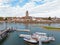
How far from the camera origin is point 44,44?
109ft

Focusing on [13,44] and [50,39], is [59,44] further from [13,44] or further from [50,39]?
[13,44]

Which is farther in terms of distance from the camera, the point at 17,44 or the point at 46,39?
→ the point at 46,39

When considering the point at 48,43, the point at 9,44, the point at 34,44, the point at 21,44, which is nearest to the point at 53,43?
the point at 48,43

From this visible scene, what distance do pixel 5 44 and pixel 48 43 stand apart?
949 cm

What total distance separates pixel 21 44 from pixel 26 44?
1.12 metres

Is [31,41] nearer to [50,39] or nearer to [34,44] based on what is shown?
[34,44]

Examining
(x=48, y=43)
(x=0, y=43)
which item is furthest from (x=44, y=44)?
(x=0, y=43)

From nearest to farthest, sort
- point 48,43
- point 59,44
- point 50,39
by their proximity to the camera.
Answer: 1. point 59,44
2. point 48,43
3. point 50,39

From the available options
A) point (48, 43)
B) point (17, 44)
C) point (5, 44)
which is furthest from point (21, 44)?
point (48, 43)

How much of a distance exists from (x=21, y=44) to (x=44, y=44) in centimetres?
496

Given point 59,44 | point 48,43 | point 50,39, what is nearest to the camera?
point 59,44

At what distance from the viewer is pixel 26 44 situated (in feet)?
109

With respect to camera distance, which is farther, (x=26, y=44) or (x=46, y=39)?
(x=46, y=39)

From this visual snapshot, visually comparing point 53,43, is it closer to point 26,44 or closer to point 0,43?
point 26,44
